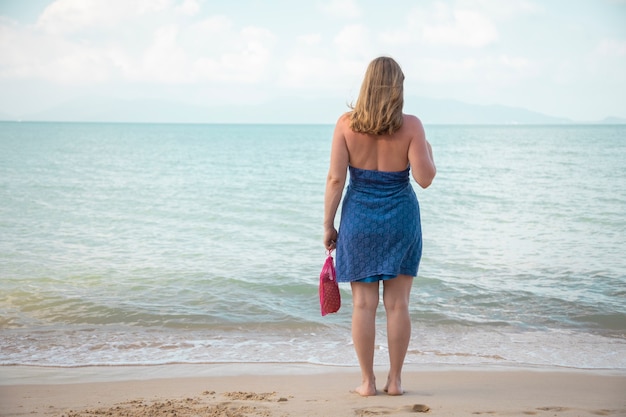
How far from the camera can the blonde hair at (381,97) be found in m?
3.40

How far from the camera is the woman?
3.54m

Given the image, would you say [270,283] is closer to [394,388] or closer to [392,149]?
[394,388]

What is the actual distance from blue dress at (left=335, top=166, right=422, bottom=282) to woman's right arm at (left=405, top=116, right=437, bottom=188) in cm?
8

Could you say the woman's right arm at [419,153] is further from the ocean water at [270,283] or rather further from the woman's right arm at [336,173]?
the ocean water at [270,283]

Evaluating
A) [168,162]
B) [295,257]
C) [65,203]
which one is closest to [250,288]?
[295,257]

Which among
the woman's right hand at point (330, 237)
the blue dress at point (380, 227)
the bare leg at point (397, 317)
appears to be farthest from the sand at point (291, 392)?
the woman's right hand at point (330, 237)

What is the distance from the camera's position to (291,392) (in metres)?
3.97

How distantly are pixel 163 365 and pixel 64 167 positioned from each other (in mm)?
24906

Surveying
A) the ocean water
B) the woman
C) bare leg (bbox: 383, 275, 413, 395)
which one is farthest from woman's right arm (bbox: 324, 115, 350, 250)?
the ocean water

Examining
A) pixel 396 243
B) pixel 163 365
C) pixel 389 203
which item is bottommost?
pixel 163 365

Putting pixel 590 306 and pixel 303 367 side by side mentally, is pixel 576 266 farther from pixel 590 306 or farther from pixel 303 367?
pixel 303 367

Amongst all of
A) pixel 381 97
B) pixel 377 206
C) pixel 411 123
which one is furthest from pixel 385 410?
pixel 381 97

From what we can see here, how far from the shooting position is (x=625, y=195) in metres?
17.0

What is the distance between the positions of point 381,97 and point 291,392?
1.84 meters
